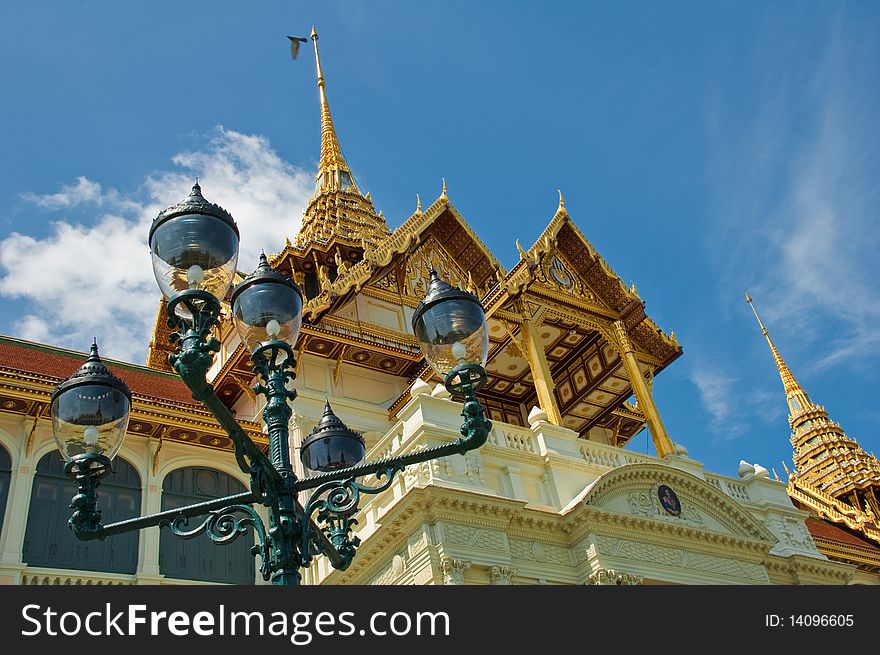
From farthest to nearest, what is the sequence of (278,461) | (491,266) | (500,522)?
(491,266) → (500,522) → (278,461)

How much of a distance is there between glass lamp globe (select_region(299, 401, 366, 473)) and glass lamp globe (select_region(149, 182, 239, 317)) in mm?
2512

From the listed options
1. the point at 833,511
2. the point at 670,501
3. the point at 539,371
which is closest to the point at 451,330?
the point at 670,501

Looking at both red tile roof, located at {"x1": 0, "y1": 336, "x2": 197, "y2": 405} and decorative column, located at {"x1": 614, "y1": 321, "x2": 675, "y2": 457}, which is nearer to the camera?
red tile roof, located at {"x1": 0, "y1": 336, "x2": 197, "y2": 405}

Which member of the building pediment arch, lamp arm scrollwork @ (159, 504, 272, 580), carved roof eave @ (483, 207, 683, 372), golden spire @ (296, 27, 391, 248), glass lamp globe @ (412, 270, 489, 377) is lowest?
lamp arm scrollwork @ (159, 504, 272, 580)

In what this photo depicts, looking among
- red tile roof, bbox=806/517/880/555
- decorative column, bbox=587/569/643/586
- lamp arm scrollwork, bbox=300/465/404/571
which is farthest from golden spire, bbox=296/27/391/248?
lamp arm scrollwork, bbox=300/465/404/571

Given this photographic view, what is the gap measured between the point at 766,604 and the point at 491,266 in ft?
51.3

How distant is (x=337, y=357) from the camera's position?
17.6 meters

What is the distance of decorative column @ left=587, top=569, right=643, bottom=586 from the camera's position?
42.7 feet

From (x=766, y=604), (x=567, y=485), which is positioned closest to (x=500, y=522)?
(x=567, y=485)

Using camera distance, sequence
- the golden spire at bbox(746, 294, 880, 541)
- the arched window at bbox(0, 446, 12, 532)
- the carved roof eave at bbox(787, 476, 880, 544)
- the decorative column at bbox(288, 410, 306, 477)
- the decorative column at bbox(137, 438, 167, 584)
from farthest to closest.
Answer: the golden spire at bbox(746, 294, 880, 541), the carved roof eave at bbox(787, 476, 880, 544), the decorative column at bbox(288, 410, 306, 477), the decorative column at bbox(137, 438, 167, 584), the arched window at bbox(0, 446, 12, 532)

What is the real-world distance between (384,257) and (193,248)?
13.8 metres

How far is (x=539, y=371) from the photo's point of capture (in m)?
17.4

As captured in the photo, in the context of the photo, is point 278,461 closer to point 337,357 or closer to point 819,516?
point 337,357

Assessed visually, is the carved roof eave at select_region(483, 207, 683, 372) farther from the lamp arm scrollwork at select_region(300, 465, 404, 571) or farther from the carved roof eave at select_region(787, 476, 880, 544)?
the lamp arm scrollwork at select_region(300, 465, 404, 571)
